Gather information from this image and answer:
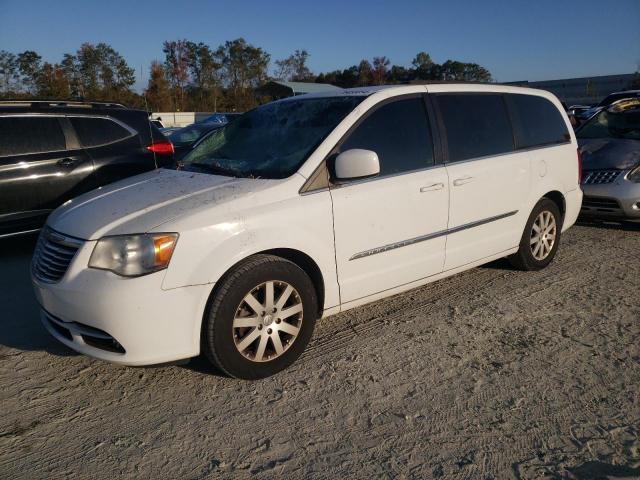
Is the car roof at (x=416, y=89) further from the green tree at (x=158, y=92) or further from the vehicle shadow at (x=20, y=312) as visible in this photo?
the green tree at (x=158, y=92)

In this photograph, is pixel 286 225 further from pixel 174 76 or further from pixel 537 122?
pixel 174 76

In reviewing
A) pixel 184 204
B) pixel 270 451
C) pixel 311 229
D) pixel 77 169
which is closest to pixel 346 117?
pixel 311 229

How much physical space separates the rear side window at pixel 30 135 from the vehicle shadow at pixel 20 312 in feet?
3.09

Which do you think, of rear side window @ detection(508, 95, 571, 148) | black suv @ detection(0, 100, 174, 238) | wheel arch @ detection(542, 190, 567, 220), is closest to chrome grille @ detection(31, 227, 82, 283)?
black suv @ detection(0, 100, 174, 238)

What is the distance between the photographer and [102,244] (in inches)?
115

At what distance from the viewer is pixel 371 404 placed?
2.92 metres

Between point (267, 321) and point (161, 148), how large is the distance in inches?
164

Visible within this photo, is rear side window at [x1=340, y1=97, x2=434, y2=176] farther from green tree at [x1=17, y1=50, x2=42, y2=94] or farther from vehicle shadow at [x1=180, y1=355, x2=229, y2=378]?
green tree at [x1=17, y1=50, x2=42, y2=94]

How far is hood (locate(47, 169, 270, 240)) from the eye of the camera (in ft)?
9.80

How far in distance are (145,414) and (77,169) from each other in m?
3.86

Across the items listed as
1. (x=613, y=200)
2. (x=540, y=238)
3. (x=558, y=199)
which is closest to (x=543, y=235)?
(x=540, y=238)

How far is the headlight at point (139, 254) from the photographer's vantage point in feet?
9.29

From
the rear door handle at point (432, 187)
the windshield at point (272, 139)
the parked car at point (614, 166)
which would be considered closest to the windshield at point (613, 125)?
the parked car at point (614, 166)

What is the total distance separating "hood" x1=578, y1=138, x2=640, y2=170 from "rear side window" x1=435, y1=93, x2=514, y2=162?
9.50ft
